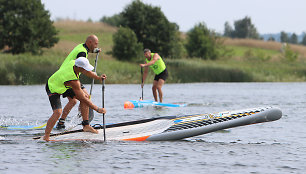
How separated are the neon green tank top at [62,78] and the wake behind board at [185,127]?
109 centimetres

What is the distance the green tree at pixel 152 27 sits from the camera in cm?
6644

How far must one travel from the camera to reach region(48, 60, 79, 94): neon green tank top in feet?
31.1

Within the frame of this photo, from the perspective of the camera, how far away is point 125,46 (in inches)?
2272

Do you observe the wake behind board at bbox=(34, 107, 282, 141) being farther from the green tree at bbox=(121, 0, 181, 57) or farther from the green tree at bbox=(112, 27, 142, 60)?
the green tree at bbox=(121, 0, 181, 57)

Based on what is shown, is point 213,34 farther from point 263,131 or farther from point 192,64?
point 263,131

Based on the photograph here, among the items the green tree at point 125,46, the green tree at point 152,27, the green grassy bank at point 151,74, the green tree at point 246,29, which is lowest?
the green grassy bank at point 151,74

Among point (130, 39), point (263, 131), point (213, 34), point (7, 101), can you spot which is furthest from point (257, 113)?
point (213, 34)

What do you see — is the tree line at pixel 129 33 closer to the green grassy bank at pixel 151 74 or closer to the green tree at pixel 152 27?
the green tree at pixel 152 27

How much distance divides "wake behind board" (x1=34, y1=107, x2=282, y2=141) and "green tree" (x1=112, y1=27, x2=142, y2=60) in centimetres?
4723

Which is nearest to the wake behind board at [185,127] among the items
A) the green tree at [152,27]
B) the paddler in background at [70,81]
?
the paddler in background at [70,81]

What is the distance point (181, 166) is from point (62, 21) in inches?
2510

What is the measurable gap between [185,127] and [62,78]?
106 inches

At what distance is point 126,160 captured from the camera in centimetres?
826

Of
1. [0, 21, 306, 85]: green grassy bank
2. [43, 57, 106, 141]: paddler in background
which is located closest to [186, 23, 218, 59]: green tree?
[0, 21, 306, 85]: green grassy bank
